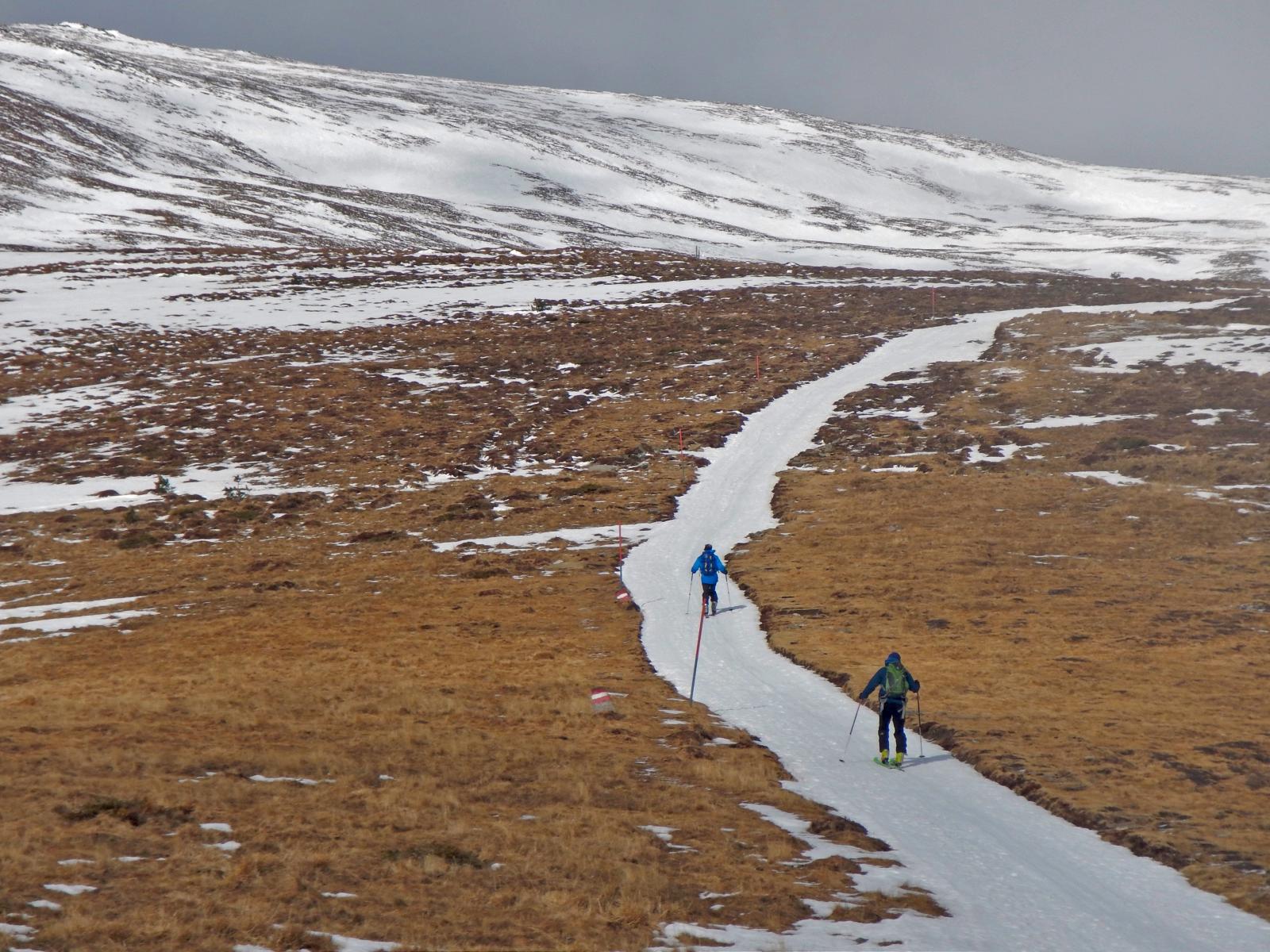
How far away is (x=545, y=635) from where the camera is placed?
2972 centimetres

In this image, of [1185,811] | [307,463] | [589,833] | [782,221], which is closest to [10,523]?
[307,463]

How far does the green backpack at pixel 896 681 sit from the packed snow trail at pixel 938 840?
1455 millimetres

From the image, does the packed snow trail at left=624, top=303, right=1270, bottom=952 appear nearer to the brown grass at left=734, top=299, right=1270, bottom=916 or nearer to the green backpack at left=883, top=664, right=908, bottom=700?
the brown grass at left=734, top=299, right=1270, bottom=916

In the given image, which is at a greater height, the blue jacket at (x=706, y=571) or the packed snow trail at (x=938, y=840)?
the blue jacket at (x=706, y=571)

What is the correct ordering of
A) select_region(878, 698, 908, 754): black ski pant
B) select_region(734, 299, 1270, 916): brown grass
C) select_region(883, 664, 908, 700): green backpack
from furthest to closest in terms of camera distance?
select_region(878, 698, 908, 754): black ski pant, select_region(883, 664, 908, 700): green backpack, select_region(734, 299, 1270, 916): brown grass

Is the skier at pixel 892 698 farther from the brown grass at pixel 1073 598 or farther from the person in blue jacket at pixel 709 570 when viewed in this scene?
the person in blue jacket at pixel 709 570

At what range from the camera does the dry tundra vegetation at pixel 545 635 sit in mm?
12961

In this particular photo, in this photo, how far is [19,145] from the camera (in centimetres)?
14300

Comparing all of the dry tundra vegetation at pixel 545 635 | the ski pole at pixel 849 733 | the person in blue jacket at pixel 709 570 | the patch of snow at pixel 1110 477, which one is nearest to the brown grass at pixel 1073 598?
the dry tundra vegetation at pixel 545 635

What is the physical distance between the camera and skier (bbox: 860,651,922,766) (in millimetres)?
19172

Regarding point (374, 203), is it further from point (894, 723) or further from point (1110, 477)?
point (894, 723)

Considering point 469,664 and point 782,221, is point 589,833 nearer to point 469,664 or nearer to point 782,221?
point 469,664

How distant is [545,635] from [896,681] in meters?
12.9

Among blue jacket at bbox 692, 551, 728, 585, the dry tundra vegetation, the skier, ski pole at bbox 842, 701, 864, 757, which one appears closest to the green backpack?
the skier
